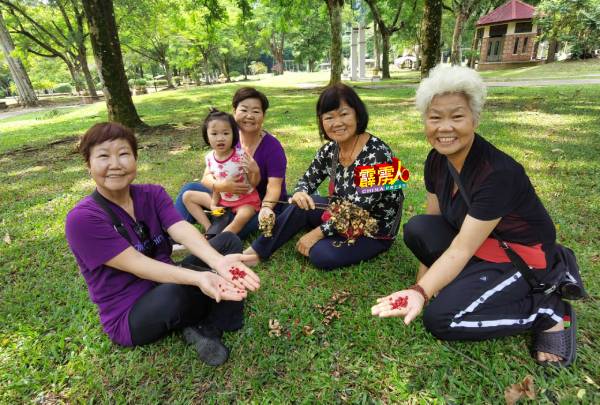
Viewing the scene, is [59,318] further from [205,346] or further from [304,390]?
[304,390]

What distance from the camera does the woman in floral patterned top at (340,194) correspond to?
2789 millimetres

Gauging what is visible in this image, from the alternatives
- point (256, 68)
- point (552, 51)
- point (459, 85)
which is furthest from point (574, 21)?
point (256, 68)

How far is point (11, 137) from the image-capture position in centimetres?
1089

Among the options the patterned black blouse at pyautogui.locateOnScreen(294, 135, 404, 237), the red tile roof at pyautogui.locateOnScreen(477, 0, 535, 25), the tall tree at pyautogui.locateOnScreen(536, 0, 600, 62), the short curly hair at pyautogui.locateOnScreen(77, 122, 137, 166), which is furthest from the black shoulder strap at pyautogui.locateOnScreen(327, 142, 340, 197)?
the red tile roof at pyautogui.locateOnScreen(477, 0, 535, 25)

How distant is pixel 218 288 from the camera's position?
1982mm

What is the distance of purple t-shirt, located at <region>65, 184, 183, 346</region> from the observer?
1926 millimetres

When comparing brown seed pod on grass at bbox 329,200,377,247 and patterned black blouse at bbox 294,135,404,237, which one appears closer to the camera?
brown seed pod on grass at bbox 329,200,377,247

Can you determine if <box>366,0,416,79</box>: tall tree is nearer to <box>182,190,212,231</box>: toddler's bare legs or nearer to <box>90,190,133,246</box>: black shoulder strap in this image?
<box>182,190,212,231</box>: toddler's bare legs

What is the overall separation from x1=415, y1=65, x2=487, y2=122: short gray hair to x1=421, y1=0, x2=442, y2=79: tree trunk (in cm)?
902

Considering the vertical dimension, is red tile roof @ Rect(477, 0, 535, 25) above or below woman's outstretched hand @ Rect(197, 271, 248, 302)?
above

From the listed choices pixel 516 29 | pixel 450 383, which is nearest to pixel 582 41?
pixel 516 29

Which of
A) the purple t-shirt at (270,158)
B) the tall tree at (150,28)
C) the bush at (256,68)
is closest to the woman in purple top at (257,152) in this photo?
the purple t-shirt at (270,158)

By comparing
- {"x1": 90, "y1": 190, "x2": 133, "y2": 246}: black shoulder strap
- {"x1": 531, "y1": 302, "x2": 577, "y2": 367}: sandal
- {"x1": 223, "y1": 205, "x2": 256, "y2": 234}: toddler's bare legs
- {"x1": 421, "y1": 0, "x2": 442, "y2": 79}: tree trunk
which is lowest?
{"x1": 531, "y1": 302, "x2": 577, "y2": 367}: sandal

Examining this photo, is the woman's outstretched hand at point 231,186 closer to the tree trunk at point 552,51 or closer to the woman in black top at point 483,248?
the woman in black top at point 483,248
